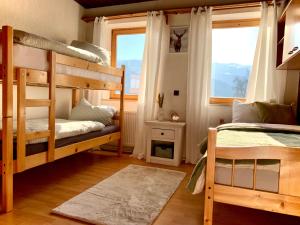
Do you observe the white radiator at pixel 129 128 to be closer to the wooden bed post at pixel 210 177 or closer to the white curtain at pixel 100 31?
the white curtain at pixel 100 31

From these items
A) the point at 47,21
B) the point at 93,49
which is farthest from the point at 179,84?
the point at 47,21

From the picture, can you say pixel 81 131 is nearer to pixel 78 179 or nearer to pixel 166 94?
pixel 78 179

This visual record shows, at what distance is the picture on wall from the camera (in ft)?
11.4

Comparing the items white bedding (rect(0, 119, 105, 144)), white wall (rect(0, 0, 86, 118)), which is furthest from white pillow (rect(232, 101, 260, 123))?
white wall (rect(0, 0, 86, 118))

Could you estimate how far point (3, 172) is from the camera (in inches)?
68.7

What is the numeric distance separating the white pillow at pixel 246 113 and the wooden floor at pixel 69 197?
0.93 metres

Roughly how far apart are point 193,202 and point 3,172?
5.19ft

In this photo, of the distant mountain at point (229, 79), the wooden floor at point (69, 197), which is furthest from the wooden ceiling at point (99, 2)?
the wooden floor at point (69, 197)

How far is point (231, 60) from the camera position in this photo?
3.41m

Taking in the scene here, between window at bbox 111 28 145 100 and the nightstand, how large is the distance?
2.79 feet

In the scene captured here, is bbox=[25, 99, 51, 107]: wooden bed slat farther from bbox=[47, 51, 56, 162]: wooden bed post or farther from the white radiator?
the white radiator

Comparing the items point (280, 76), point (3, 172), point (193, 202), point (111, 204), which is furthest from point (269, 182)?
point (280, 76)

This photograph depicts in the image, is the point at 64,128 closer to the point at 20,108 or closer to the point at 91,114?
the point at 20,108

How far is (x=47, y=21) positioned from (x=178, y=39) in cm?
191
